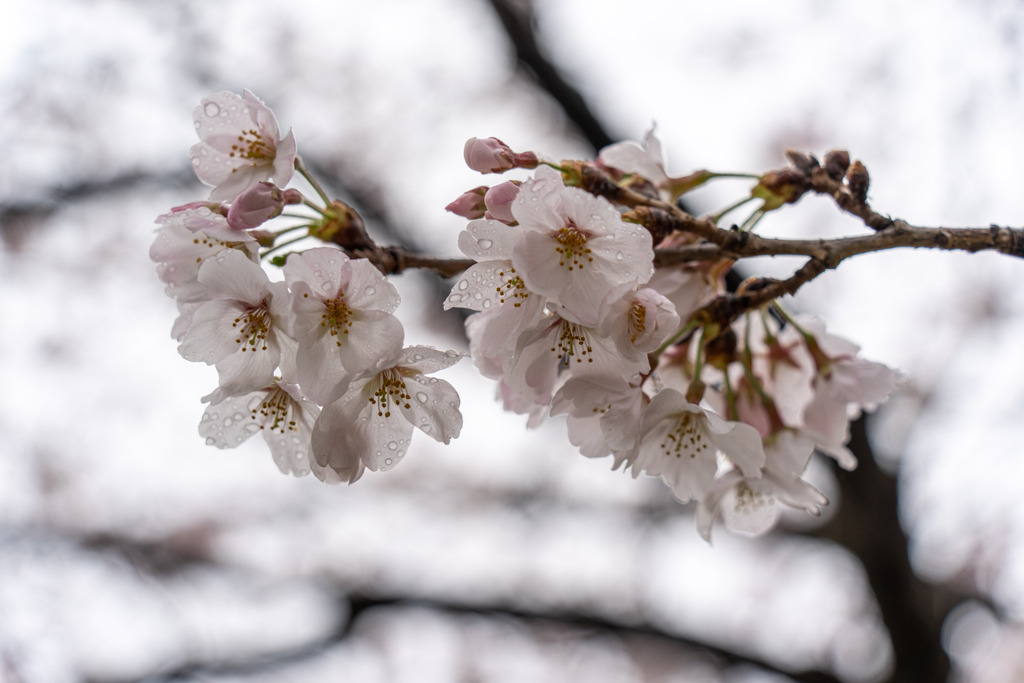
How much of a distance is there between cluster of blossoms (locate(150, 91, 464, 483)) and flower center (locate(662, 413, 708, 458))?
0.35 meters

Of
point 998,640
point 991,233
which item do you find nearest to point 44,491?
point 991,233

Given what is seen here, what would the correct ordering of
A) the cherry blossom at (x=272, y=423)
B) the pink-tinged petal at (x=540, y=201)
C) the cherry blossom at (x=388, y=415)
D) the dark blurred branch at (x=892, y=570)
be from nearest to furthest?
the pink-tinged petal at (x=540, y=201)
the cherry blossom at (x=388, y=415)
the cherry blossom at (x=272, y=423)
the dark blurred branch at (x=892, y=570)

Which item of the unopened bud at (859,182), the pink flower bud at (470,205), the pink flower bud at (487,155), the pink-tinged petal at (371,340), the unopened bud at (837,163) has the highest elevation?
the unopened bud at (837,163)

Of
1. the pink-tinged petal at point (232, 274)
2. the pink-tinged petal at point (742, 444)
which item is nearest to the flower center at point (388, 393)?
the pink-tinged petal at point (232, 274)

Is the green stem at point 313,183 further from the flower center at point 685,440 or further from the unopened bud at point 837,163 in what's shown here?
the unopened bud at point 837,163

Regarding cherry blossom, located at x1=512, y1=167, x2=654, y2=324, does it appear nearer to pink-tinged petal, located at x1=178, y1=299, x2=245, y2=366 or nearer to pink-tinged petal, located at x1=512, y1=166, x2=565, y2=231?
pink-tinged petal, located at x1=512, y1=166, x2=565, y2=231

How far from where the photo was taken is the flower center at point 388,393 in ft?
3.35

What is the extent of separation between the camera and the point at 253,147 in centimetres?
110

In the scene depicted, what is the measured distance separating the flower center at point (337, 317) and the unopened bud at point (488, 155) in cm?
27

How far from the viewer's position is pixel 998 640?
8.43 metres

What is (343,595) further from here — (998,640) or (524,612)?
(998,640)

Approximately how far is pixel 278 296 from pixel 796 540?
4929mm

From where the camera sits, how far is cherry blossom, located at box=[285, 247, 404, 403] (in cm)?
89

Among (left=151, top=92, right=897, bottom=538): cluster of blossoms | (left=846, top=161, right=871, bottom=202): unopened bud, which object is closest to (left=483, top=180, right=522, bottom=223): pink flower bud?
(left=151, top=92, right=897, bottom=538): cluster of blossoms
